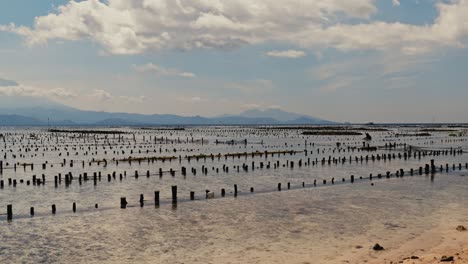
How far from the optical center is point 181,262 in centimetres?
2108

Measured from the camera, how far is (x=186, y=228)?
27500 mm

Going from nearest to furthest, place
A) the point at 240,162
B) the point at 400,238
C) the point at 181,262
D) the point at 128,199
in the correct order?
1. the point at 181,262
2. the point at 400,238
3. the point at 128,199
4. the point at 240,162

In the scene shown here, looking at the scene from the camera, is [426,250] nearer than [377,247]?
Yes

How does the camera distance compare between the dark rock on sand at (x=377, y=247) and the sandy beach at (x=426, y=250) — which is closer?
the sandy beach at (x=426, y=250)

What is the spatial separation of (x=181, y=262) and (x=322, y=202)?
17.2 meters

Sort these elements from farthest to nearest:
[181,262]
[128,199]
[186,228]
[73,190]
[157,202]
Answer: [73,190]
[128,199]
[157,202]
[186,228]
[181,262]

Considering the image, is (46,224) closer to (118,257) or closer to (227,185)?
(118,257)

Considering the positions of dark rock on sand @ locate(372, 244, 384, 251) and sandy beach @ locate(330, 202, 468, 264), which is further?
dark rock on sand @ locate(372, 244, 384, 251)

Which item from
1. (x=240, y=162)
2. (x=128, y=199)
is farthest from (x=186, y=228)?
(x=240, y=162)

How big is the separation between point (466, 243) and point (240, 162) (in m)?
49.2

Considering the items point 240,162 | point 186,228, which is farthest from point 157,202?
point 240,162

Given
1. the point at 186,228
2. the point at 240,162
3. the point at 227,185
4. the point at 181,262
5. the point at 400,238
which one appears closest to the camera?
the point at 181,262

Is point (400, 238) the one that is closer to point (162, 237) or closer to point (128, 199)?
point (162, 237)

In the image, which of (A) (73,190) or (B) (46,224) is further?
(A) (73,190)
